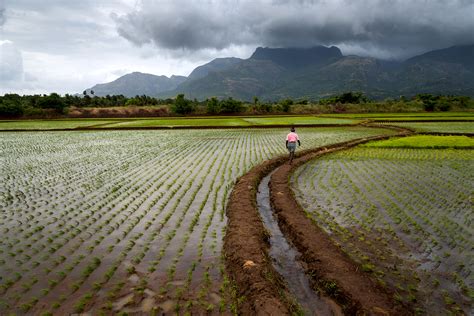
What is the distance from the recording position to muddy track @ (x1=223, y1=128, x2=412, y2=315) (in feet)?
14.4

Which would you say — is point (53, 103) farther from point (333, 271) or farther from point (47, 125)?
point (333, 271)

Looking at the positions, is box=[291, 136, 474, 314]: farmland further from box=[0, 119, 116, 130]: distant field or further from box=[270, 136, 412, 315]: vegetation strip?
box=[0, 119, 116, 130]: distant field

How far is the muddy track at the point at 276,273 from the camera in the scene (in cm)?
440

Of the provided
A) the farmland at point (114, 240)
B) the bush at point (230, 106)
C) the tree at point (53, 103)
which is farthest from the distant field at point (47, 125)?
the farmland at point (114, 240)

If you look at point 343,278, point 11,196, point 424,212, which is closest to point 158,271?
point 343,278

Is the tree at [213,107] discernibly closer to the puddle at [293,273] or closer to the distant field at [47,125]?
the distant field at [47,125]

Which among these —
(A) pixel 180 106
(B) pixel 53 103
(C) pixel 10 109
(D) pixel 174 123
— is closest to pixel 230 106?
(A) pixel 180 106

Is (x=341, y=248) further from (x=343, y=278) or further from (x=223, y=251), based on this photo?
(x=223, y=251)

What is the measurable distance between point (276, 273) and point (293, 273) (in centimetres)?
35

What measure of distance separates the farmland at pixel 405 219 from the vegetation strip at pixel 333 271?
1.00 feet

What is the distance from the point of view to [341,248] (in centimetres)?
631

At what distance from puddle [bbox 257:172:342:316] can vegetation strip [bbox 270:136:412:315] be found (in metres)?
0.16

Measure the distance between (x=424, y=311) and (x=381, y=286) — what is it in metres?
0.65

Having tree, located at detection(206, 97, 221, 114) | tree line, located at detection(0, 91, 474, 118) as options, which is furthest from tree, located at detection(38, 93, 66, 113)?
tree, located at detection(206, 97, 221, 114)
